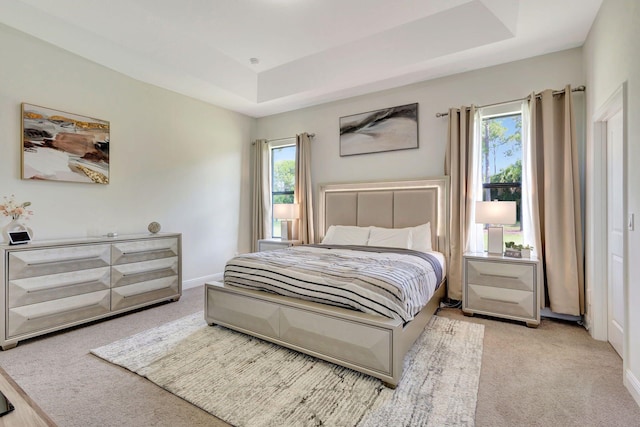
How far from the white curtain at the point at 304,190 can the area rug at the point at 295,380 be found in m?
2.29

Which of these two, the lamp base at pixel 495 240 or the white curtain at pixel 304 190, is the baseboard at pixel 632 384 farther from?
the white curtain at pixel 304 190

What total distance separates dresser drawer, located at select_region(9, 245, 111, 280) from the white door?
4.82m

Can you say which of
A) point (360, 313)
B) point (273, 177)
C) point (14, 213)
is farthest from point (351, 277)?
point (273, 177)

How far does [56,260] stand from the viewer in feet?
9.34

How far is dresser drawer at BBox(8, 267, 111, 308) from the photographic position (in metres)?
2.62

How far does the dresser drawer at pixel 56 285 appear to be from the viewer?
2621 millimetres

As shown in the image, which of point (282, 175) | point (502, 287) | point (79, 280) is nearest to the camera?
point (79, 280)

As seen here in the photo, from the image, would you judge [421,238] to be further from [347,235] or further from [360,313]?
[360,313]

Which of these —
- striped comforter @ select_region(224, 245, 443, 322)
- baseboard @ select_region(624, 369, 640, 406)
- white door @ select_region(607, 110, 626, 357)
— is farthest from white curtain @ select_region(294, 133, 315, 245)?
baseboard @ select_region(624, 369, 640, 406)

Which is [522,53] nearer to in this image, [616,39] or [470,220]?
[616,39]

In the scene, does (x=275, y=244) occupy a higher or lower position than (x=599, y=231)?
lower

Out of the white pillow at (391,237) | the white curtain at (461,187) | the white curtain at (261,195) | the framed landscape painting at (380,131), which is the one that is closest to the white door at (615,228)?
the white curtain at (461,187)

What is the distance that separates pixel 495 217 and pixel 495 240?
0.99 feet

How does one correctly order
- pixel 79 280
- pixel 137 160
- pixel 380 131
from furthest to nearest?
pixel 380 131, pixel 137 160, pixel 79 280
